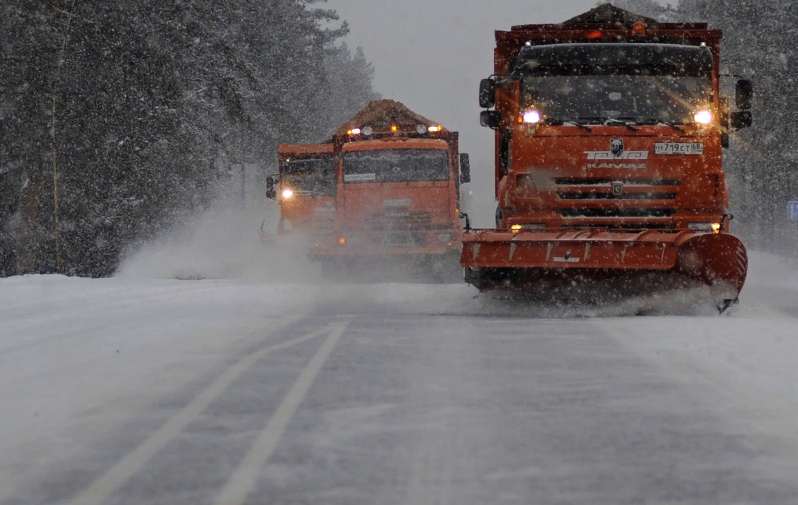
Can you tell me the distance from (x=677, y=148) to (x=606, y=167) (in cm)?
84

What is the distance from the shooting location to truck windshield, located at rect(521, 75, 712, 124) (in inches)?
504

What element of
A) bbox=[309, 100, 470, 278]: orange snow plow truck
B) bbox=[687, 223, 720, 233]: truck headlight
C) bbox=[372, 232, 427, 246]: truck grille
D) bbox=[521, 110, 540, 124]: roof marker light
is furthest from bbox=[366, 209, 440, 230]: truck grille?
bbox=[687, 223, 720, 233]: truck headlight

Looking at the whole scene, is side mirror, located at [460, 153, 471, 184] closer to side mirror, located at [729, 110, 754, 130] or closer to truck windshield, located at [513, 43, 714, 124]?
truck windshield, located at [513, 43, 714, 124]

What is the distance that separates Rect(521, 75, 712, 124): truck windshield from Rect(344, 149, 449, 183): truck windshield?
7882mm

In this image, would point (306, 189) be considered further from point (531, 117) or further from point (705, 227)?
point (705, 227)

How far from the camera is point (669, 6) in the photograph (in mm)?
68875

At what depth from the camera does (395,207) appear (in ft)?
67.5

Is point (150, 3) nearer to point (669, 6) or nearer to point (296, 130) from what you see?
point (296, 130)

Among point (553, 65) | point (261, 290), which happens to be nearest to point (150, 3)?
point (261, 290)

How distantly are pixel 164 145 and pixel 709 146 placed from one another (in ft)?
51.0

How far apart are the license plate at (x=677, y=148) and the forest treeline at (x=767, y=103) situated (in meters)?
31.0

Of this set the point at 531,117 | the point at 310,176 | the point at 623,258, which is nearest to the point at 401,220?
the point at 310,176

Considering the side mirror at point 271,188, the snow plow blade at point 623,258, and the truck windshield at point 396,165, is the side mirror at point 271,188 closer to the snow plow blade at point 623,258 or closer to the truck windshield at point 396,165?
the truck windshield at point 396,165

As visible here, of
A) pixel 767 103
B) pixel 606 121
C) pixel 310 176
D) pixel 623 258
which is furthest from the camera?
pixel 767 103
